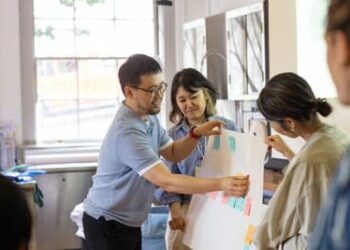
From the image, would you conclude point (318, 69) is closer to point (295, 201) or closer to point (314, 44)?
point (314, 44)

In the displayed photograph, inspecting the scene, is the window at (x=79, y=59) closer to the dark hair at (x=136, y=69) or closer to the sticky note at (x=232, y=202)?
the dark hair at (x=136, y=69)

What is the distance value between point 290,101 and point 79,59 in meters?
2.81

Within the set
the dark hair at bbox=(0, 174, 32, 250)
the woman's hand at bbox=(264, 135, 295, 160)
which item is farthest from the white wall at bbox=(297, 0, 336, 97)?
the dark hair at bbox=(0, 174, 32, 250)

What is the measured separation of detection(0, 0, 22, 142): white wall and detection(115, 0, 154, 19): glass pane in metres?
0.80

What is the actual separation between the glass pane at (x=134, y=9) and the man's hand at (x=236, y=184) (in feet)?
8.55

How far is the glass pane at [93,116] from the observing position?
4.29 metres

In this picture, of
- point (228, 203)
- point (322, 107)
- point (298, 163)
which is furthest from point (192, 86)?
point (298, 163)

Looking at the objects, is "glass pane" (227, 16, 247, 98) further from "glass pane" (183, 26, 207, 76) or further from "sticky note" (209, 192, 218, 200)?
"sticky note" (209, 192, 218, 200)

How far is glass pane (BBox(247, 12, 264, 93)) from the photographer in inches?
113

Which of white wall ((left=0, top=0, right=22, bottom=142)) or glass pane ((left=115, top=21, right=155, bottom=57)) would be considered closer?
white wall ((left=0, top=0, right=22, bottom=142))

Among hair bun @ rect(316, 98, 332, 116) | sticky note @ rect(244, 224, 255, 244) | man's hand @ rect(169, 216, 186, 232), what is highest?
hair bun @ rect(316, 98, 332, 116)

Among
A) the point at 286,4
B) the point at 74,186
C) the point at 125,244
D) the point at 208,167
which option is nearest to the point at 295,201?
the point at 208,167

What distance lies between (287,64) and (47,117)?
2.27m

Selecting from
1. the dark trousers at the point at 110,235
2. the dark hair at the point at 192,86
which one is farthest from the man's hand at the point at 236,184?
the dark hair at the point at 192,86
